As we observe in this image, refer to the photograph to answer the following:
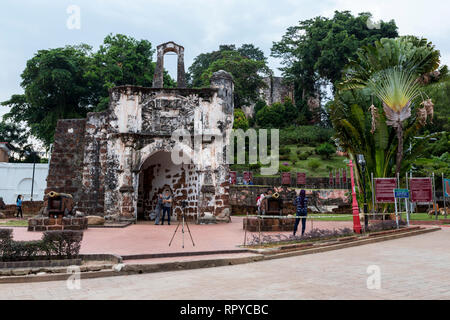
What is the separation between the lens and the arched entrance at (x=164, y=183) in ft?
59.0

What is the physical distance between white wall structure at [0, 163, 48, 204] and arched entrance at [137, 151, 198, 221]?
898 inches

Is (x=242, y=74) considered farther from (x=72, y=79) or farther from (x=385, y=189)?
(x=385, y=189)

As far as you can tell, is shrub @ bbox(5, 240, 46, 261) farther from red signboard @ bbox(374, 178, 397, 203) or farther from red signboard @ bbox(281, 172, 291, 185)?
red signboard @ bbox(281, 172, 291, 185)

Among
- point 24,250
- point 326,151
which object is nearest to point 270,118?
point 326,151

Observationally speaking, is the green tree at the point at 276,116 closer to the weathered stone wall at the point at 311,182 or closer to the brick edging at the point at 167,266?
the weathered stone wall at the point at 311,182

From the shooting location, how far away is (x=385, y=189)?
13695mm

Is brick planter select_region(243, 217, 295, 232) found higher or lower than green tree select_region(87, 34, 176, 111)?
lower

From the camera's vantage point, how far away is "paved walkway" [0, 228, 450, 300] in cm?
496

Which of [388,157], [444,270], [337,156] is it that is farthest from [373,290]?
[337,156]

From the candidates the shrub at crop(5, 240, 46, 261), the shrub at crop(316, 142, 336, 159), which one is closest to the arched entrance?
the shrub at crop(5, 240, 46, 261)

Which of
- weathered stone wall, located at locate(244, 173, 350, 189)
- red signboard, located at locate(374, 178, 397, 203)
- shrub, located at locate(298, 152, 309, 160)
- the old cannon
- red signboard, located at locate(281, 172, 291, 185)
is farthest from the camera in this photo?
shrub, located at locate(298, 152, 309, 160)

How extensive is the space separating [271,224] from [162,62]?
10966 millimetres

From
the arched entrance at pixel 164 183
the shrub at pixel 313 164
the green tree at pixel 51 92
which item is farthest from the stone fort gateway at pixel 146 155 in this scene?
the shrub at pixel 313 164

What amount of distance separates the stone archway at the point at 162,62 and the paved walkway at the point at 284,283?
44.3 ft
